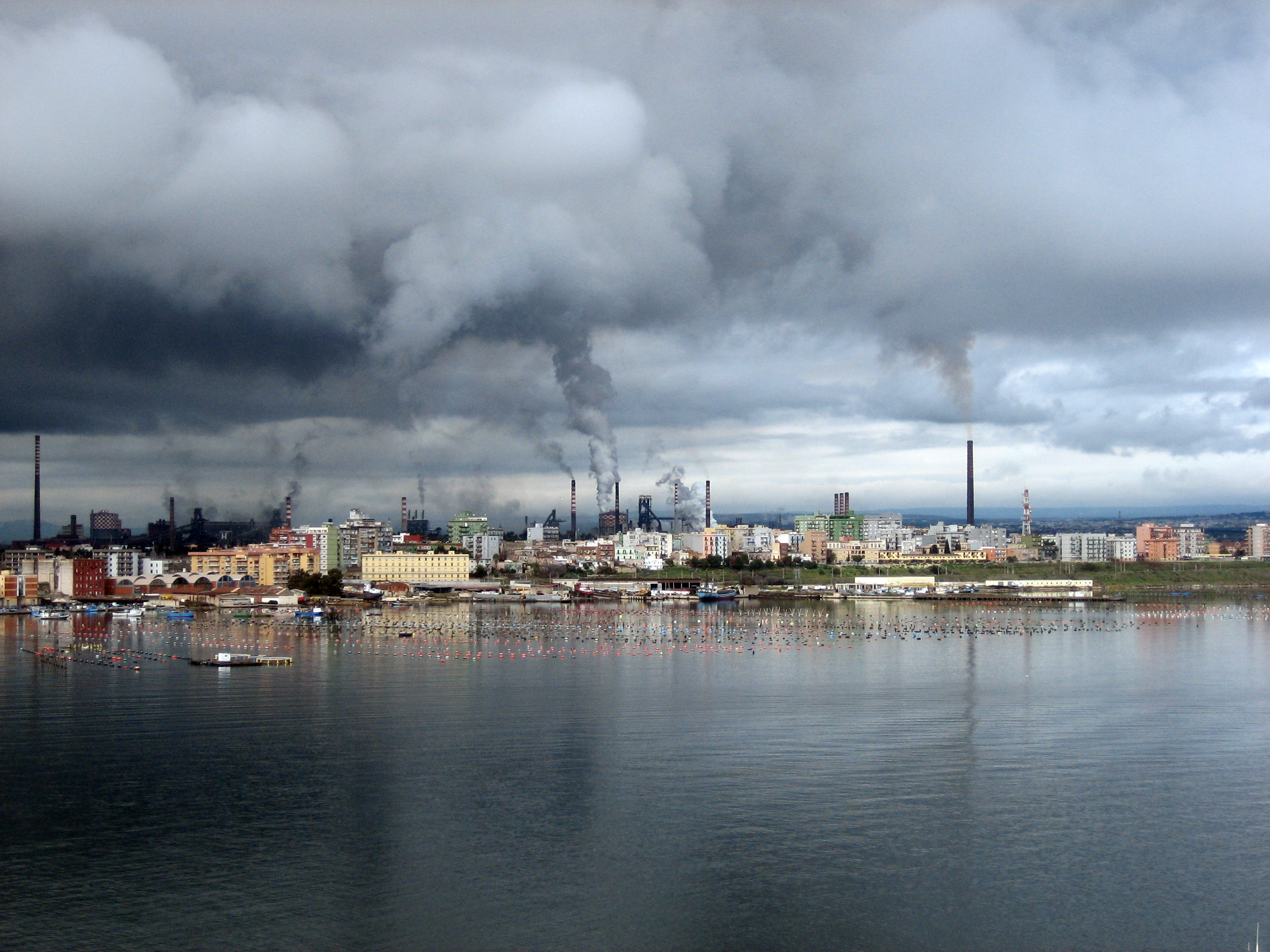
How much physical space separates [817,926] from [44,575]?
68.2m

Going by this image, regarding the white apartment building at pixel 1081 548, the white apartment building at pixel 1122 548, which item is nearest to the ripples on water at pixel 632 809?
the white apartment building at pixel 1122 548

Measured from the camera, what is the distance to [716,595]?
7019cm

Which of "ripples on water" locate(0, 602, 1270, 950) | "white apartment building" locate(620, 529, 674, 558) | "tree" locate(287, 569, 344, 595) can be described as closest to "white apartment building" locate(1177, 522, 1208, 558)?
"white apartment building" locate(620, 529, 674, 558)

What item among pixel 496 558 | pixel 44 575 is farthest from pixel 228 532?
pixel 44 575

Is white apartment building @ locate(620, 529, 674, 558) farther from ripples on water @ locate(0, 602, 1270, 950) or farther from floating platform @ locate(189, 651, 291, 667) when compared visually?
ripples on water @ locate(0, 602, 1270, 950)

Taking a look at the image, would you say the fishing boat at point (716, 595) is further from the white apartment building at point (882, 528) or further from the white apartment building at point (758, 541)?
the white apartment building at point (882, 528)

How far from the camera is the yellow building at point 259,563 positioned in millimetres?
73875

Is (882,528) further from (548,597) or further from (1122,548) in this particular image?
(548,597)

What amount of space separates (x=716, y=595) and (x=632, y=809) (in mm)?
55687

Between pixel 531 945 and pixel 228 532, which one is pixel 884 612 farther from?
pixel 228 532

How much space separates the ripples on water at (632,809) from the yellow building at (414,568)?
53556 mm

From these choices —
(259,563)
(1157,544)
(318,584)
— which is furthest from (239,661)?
(1157,544)

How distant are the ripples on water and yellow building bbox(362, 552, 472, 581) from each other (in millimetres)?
53556

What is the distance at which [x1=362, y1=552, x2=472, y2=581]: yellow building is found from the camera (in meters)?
81.5
